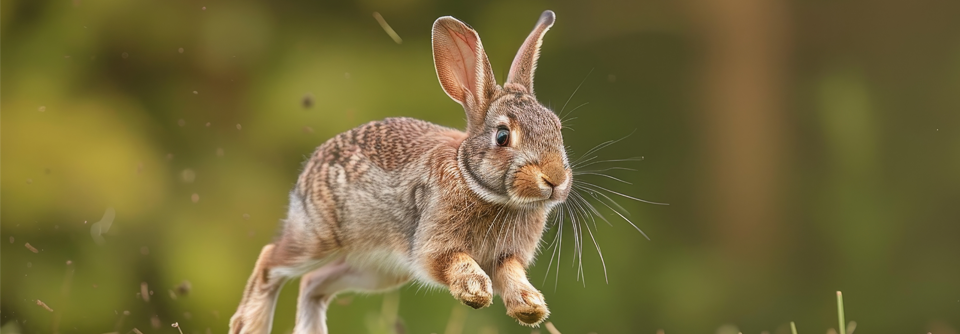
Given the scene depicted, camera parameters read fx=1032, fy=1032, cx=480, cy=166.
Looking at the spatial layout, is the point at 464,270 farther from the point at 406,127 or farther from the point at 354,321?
the point at 354,321

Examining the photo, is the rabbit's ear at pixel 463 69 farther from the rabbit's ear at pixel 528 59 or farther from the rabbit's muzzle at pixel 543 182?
the rabbit's muzzle at pixel 543 182

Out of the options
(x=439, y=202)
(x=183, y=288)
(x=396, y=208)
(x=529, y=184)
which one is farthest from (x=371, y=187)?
(x=183, y=288)

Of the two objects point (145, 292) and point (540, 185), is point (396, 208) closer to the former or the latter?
point (540, 185)

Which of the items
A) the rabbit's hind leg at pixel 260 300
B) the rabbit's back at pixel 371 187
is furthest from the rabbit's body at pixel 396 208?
the rabbit's hind leg at pixel 260 300

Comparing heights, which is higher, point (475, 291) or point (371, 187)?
point (371, 187)

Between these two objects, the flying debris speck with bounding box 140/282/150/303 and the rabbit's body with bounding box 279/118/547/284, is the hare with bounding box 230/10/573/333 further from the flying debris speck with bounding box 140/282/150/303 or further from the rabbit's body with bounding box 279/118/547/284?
the flying debris speck with bounding box 140/282/150/303
